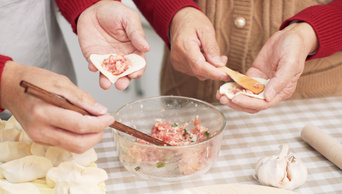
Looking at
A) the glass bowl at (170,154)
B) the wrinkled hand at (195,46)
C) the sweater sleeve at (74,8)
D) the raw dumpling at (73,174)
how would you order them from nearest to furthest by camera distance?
the raw dumpling at (73,174) < the glass bowl at (170,154) < the wrinkled hand at (195,46) < the sweater sleeve at (74,8)

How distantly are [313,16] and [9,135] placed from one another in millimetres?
1212

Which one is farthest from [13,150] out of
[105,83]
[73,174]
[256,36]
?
[256,36]

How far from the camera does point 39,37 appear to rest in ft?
5.68

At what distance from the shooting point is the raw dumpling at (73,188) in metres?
1.10

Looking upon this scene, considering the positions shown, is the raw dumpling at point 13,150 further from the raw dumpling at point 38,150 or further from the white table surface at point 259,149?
the white table surface at point 259,149

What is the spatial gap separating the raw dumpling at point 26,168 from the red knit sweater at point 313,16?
70 cm

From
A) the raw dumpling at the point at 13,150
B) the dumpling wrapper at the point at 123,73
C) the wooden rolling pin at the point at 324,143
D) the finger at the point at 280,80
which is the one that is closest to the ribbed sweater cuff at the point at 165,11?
the dumpling wrapper at the point at 123,73

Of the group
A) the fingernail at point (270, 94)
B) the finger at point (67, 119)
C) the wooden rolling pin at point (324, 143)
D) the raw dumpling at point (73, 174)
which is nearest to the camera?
the finger at point (67, 119)

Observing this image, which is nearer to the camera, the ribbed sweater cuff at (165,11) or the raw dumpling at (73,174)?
the raw dumpling at (73,174)

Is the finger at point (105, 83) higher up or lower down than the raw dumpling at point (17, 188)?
higher up

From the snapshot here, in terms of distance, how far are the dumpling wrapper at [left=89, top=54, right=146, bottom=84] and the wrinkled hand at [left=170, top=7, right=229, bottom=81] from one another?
0.17 meters

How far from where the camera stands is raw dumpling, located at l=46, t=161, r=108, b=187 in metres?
1.13

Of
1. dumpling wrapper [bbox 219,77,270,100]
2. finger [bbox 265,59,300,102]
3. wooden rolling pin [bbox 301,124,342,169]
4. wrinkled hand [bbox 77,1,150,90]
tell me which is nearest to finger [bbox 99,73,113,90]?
wrinkled hand [bbox 77,1,150,90]

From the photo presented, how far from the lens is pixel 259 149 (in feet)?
4.74
